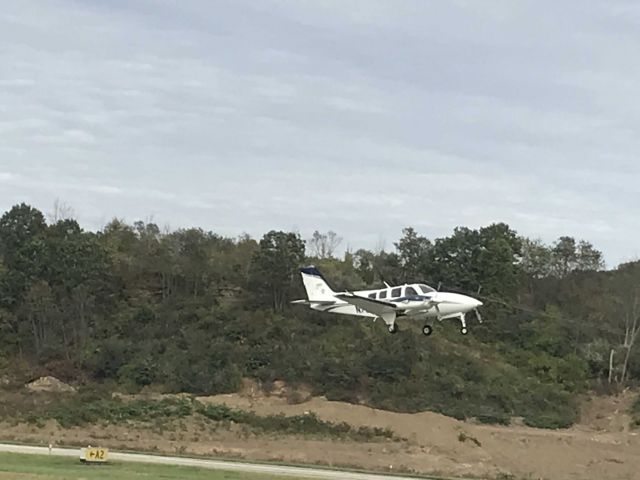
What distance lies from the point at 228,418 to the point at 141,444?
7852 millimetres

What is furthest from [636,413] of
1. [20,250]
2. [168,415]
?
[20,250]

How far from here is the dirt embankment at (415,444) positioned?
52.8 m

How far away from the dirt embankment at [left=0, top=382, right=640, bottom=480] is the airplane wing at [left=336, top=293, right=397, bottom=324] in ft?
38.5

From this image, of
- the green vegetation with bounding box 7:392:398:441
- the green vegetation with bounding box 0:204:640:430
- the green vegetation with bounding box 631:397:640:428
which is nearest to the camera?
the green vegetation with bounding box 7:392:398:441

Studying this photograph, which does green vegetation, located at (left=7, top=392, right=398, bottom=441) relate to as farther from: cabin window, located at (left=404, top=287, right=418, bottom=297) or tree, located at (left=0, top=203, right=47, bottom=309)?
cabin window, located at (left=404, top=287, right=418, bottom=297)

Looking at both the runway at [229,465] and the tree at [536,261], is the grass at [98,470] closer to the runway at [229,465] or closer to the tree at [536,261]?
the runway at [229,465]

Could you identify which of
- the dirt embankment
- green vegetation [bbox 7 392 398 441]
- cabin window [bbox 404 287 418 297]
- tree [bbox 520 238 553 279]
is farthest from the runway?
tree [bbox 520 238 553 279]

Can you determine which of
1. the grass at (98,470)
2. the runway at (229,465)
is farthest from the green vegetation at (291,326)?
the grass at (98,470)

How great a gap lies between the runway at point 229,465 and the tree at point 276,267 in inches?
1317

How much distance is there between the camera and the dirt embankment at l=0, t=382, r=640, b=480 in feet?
173

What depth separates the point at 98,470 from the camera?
121 ft

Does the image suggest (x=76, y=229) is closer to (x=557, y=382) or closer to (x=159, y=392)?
(x=159, y=392)

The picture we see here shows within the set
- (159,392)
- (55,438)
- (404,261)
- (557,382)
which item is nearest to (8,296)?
(159,392)

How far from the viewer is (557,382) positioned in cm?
7275
